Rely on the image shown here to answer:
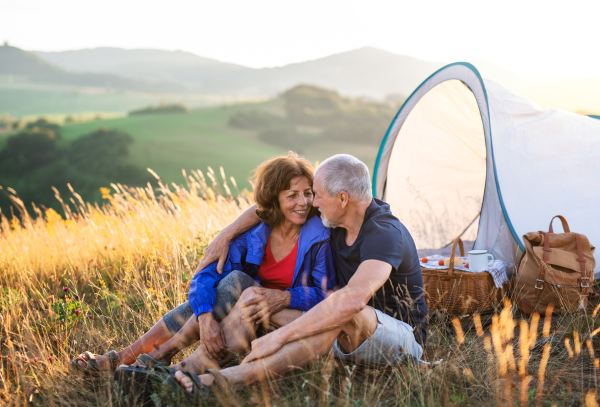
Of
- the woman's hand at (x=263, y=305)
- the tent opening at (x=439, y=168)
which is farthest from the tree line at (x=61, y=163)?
the woman's hand at (x=263, y=305)

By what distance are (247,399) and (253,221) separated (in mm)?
1112

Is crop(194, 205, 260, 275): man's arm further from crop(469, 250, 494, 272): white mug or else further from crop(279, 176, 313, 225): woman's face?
crop(469, 250, 494, 272): white mug

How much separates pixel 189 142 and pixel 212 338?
149 feet

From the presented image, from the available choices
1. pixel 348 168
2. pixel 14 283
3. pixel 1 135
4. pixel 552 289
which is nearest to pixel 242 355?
pixel 348 168

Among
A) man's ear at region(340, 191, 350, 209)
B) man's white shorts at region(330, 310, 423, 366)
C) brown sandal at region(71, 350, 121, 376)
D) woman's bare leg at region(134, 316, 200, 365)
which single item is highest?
man's ear at region(340, 191, 350, 209)

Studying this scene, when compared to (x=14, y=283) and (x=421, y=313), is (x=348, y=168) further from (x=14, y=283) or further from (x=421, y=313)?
(x=14, y=283)

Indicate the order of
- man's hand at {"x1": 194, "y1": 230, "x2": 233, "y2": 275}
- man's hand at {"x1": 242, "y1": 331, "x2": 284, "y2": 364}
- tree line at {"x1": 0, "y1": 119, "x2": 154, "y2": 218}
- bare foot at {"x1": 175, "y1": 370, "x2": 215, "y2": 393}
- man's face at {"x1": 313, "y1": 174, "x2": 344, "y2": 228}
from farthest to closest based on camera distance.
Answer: tree line at {"x1": 0, "y1": 119, "x2": 154, "y2": 218} → man's hand at {"x1": 194, "y1": 230, "x2": 233, "y2": 275} → man's face at {"x1": 313, "y1": 174, "x2": 344, "y2": 228} → man's hand at {"x1": 242, "y1": 331, "x2": 284, "y2": 364} → bare foot at {"x1": 175, "y1": 370, "x2": 215, "y2": 393}

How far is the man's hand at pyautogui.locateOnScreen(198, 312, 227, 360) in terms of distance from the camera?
2.37m

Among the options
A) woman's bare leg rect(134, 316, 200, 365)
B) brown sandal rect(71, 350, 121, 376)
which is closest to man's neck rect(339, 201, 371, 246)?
woman's bare leg rect(134, 316, 200, 365)

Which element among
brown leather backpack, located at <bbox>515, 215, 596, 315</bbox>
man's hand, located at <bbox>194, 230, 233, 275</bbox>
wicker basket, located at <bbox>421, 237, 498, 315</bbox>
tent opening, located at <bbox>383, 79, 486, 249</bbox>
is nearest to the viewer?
man's hand, located at <bbox>194, 230, 233, 275</bbox>

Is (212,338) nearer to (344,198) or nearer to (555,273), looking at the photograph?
(344,198)

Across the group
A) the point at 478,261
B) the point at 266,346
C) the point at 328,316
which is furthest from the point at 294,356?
the point at 478,261

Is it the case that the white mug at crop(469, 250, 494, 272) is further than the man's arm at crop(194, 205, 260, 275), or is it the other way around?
the white mug at crop(469, 250, 494, 272)

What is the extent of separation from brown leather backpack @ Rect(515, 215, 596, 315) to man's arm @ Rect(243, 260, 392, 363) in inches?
68.3
